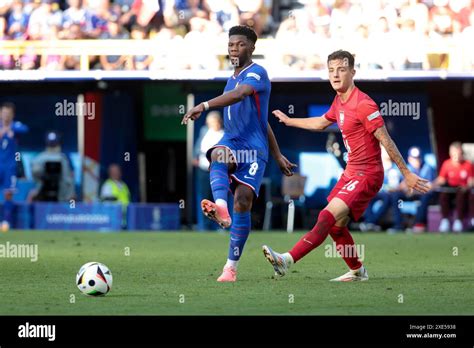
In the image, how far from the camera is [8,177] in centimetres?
2320

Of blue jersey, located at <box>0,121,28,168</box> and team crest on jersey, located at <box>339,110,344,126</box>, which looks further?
blue jersey, located at <box>0,121,28,168</box>

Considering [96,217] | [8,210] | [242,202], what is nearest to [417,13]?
[96,217]

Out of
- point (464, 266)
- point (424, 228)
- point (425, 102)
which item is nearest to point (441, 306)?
point (464, 266)

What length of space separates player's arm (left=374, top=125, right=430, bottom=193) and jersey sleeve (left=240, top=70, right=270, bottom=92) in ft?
4.11

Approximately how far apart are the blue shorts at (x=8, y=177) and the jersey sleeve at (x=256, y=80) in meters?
12.0

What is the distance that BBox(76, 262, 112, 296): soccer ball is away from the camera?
10.7 metres

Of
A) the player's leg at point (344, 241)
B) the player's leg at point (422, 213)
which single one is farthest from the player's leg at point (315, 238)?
the player's leg at point (422, 213)

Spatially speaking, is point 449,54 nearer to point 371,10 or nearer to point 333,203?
point 371,10

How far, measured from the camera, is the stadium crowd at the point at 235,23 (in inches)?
963

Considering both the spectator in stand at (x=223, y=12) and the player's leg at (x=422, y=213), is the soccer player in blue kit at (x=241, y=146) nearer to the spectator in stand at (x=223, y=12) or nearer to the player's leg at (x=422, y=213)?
the player's leg at (x=422, y=213)

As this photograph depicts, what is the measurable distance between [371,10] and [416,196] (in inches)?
155

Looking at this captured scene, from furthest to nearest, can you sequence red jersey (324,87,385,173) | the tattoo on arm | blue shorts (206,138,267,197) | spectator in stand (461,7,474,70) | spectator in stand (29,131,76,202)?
spectator in stand (29,131,76,202)
spectator in stand (461,7,474,70)
blue shorts (206,138,267,197)
red jersey (324,87,385,173)
the tattoo on arm

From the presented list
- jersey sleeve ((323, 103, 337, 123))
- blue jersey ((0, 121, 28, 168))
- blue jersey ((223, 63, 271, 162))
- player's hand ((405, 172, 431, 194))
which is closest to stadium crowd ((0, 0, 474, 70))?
blue jersey ((0, 121, 28, 168))

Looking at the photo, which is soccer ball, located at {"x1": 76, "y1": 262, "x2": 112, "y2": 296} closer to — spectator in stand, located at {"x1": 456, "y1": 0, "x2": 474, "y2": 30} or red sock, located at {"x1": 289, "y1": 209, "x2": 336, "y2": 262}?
red sock, located at {"x1": 289, "y1": 209, "x2": 336, "y2": 262}
